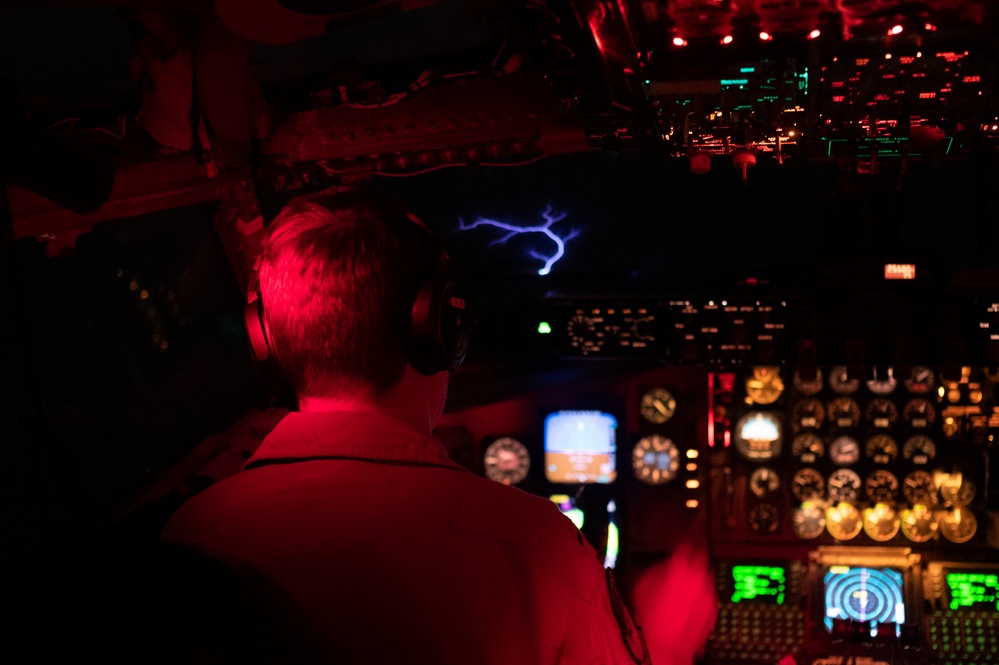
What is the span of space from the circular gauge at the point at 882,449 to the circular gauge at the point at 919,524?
202mm

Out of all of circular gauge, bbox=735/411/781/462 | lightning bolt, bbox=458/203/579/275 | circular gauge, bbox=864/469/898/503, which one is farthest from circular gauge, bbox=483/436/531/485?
circular gauge, bbox=864/469/898/503

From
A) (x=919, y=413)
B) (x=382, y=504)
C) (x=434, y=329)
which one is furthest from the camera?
(x=919, y=413)

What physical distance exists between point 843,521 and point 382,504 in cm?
292

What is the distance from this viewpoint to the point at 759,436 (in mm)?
3330

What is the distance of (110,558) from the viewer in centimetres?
57

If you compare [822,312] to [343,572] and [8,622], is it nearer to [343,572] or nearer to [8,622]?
[343,572]

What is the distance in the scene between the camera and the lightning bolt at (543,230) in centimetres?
364

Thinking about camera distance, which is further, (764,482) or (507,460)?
(507,460)

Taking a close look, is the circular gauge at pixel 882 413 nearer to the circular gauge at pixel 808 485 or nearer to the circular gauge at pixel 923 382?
the circular gauge at pixel 923 382

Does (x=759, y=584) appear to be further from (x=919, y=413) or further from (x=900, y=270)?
(x=900, y=270)

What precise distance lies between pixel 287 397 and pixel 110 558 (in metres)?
0.50

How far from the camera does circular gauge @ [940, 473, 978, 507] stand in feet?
10.3

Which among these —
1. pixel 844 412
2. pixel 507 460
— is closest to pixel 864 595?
pixel 844 412

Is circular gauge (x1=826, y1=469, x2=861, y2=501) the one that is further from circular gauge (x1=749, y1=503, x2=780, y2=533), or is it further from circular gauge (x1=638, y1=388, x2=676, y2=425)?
circular gauge (x1=638, y1=388, x2=676, y2=425)
